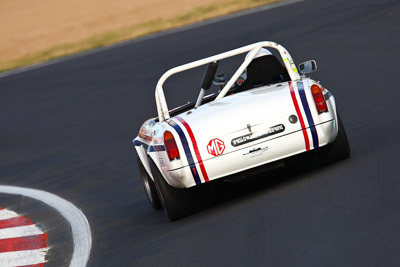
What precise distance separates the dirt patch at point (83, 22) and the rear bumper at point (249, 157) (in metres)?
19.1

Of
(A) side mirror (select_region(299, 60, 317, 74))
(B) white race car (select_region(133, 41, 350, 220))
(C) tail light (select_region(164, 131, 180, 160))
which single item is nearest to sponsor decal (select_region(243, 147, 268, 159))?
(B) white race car (select_region(133, 41, 350, 220))

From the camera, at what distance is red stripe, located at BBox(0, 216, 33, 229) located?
31.2 ft

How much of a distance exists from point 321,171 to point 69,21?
2765 cm

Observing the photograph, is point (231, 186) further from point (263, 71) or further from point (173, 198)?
point (263, 71)

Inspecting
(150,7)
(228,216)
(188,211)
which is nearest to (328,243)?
(228,216)

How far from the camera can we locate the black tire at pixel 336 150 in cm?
783

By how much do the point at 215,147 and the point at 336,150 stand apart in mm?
1244

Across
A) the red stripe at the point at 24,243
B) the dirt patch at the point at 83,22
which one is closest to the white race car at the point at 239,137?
the red stripe at the point at 24,243

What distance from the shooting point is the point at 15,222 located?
965 centimetres

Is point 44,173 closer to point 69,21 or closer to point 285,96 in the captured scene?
point 285,96

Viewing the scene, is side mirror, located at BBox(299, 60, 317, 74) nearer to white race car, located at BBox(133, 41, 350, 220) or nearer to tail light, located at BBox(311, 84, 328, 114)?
white race car, located at BBox(133, 41, 350, 220)

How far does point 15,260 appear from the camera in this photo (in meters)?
7.81

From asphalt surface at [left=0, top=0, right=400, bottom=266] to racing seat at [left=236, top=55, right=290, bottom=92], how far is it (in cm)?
98

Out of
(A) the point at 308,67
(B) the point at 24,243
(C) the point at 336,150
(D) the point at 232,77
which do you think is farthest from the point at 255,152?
(B) the point at 24,243
